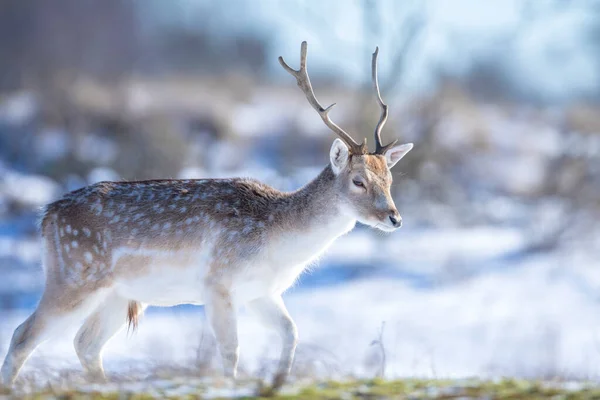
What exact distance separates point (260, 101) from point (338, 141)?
20.6 m

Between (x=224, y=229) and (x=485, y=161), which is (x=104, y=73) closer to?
(x=485, y=161)

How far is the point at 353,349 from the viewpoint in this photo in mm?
13008

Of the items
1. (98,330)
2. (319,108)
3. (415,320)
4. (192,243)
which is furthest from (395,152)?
(415,320)

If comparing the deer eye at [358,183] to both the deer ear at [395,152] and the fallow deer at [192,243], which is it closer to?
the fallow deer at [192,243]

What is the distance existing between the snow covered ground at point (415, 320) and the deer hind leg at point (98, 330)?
9.4 inches

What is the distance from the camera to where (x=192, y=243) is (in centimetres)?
856

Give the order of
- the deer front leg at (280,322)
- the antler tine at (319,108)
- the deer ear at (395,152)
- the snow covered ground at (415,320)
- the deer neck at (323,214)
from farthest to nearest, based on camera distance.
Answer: the snow covered ground at (415,320)
the deer ear at (395,152)
the antler tine at (319,108)
the deer neck at (323,214)
the deer front leg at (280,322)

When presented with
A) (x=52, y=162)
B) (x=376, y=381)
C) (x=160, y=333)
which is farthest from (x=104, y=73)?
(x=376, y=381)

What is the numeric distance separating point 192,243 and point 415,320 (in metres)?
7.35

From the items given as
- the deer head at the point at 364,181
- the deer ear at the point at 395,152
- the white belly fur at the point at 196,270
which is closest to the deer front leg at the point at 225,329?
the white belly fur at the point at 196,270

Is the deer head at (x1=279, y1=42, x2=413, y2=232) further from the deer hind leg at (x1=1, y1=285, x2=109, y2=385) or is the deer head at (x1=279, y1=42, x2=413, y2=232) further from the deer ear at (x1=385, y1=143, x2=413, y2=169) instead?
the deer hind leg at (x1=1, y1=285, x2=109, y2=385)

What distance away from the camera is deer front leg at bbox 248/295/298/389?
848 cm

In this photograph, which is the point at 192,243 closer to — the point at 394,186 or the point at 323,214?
the point at 323,214

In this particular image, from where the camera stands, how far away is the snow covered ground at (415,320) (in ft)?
37.1
